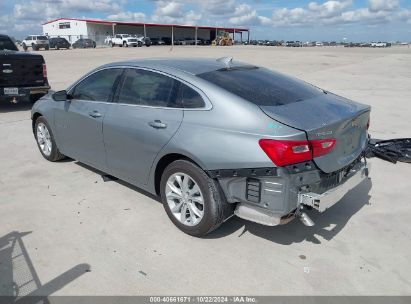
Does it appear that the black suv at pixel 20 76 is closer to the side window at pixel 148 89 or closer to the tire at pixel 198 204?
the side window at pixel 148 89

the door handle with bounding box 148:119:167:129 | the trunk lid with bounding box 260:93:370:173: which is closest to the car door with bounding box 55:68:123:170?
the door handle with bounding box 148:119:167:129

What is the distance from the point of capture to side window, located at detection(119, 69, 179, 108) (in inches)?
149

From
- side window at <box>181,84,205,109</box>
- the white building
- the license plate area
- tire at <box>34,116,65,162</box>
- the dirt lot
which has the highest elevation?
the white building

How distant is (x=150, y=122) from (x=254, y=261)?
168 cm

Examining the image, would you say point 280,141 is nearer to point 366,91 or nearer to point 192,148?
point 192,148

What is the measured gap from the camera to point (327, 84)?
15.1 meters

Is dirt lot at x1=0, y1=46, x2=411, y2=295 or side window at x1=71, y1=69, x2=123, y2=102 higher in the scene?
side window at x1=71, y1=69, x2=123, y2=102

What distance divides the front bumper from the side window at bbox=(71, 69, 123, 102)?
8.37 ft

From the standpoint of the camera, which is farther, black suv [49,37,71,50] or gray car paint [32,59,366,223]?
black suv [49,37,71,50]

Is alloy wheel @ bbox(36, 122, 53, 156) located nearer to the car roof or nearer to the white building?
the car roof

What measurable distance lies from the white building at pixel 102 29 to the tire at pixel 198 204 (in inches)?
2985

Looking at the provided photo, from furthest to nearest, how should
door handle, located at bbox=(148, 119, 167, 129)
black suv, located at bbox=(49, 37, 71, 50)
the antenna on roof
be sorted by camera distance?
black suv, located at bbox=(49, 37, 71, 50) → the antenna on roof → door handle, located at bbox=(148, 119, 167, 129)

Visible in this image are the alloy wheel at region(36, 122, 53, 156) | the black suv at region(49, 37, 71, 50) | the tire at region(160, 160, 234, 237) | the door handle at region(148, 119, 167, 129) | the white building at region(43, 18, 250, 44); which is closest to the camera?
the tire at region(160, 160, 234, 237)

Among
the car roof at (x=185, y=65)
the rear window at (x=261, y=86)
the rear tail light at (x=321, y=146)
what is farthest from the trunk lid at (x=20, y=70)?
the rear tail light at (x=321, y=146)
